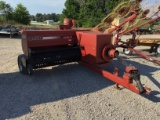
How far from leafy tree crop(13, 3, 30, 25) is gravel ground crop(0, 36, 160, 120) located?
25.1 metres

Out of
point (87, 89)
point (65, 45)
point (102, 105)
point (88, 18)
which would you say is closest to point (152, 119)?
point (102, 105)

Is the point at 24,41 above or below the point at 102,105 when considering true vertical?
above

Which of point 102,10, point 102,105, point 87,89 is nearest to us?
point 102,105

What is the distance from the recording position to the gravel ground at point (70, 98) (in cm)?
351

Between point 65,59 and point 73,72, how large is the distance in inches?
18.5

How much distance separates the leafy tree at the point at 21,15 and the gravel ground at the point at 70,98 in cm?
2510

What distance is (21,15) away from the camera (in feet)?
96.0

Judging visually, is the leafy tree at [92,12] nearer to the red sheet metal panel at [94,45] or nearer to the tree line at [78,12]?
the tree line at [78,12]

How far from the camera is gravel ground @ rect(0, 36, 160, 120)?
351 cm

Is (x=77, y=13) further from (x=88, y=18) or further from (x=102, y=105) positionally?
(x=102, y=105)

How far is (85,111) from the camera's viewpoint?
3.62 meters

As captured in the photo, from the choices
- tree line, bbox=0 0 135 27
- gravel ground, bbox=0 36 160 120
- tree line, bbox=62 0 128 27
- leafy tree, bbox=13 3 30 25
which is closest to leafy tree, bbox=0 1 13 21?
tree line, bbox=0 0 135 27

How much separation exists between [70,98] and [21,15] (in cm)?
2754

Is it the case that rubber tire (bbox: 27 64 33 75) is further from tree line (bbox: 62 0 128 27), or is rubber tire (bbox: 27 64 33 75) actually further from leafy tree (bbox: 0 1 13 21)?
leafy tree (bbox: 0 1 13 21)
